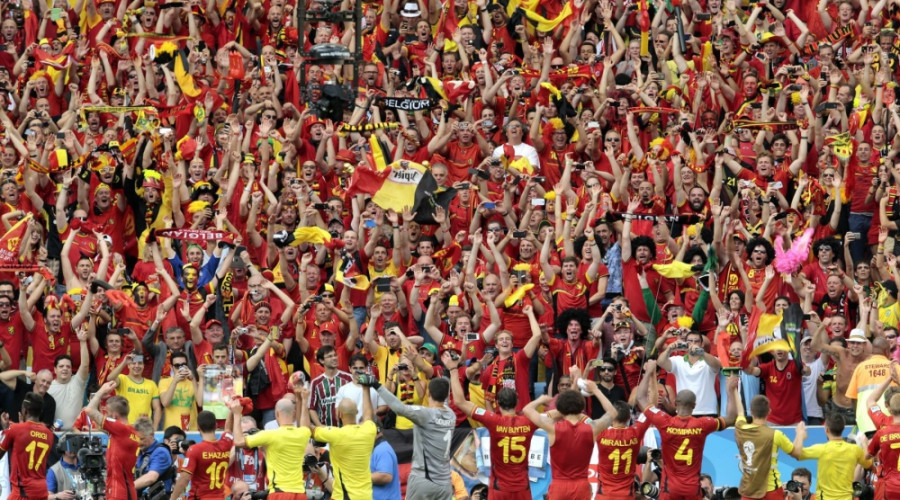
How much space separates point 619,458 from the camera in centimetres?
1759

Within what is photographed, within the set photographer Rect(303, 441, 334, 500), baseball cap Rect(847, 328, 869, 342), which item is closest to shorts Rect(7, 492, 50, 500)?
photographer Rect(303, 441, 334, 500)

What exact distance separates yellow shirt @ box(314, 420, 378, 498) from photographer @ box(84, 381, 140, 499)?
61.5 inches

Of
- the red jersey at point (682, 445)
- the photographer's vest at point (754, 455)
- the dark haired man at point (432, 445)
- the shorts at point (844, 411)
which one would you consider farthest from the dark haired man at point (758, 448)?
the dark haired man at point (432, 445)

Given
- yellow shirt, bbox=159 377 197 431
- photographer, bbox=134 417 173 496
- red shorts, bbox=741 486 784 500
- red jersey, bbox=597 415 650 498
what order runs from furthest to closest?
yellow shirt, bbox=159 377 197 431
red shorts, bbox=741 486 784 500
photographer, bbox=134 417 173 496
red jersey, bbox=597 415 650 498

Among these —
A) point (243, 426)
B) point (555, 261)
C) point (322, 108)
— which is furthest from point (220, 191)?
point (243, 426)

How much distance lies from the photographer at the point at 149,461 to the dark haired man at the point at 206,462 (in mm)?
392

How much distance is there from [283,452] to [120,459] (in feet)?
4.53

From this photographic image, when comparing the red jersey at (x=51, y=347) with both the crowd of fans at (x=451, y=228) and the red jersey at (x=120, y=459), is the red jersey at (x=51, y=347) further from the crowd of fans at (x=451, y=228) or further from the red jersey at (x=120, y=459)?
the red jersey at (x=120, y=459)

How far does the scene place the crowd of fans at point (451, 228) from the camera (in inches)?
743

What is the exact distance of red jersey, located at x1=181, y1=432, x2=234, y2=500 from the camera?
17.5 metres

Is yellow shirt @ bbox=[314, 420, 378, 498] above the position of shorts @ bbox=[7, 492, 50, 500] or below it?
above

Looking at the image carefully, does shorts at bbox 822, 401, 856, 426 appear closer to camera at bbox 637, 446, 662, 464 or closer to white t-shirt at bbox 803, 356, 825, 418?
white t-shirt at bbox 803, 356, 825, 418

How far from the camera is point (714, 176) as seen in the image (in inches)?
915

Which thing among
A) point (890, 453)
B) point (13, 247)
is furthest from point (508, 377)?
point (13, 247)
